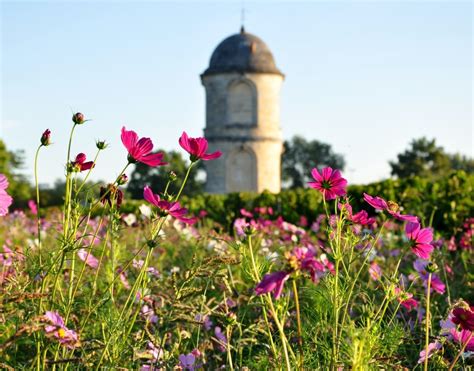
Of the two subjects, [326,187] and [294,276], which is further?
[326,187]

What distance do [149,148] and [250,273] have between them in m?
0.48

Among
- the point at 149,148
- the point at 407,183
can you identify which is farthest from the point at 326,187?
the point at 407,183

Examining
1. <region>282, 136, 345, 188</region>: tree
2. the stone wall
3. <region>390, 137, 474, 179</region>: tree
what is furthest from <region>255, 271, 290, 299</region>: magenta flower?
<region>282, 136, 345, 188</region>: tree

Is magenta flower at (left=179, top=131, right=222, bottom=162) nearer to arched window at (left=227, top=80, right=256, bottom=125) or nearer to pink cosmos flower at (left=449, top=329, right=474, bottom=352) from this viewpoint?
pink cosmos flower at (left=449, top=329, right=474, bottom=352)

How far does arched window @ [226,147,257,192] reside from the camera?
3055 centimetres

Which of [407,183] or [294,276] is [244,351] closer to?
[294,276]

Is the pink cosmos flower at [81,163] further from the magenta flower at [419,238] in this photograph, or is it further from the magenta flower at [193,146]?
the magenta flower at [419,238]

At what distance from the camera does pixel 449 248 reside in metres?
5.18

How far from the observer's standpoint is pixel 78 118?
1.93m

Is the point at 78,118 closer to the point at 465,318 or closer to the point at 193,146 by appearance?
the point at 193,146

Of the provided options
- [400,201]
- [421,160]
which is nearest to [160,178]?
[421,160]

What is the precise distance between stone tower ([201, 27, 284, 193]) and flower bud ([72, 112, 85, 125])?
28360 mm

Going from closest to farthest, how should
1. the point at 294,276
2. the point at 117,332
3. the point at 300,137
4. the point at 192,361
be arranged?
the point at 294,276
the point at 117,332
the point at 192,361
the point at 300,137

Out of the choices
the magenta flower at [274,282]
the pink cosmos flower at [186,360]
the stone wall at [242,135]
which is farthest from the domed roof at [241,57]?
the magenta flower at [274,282]
